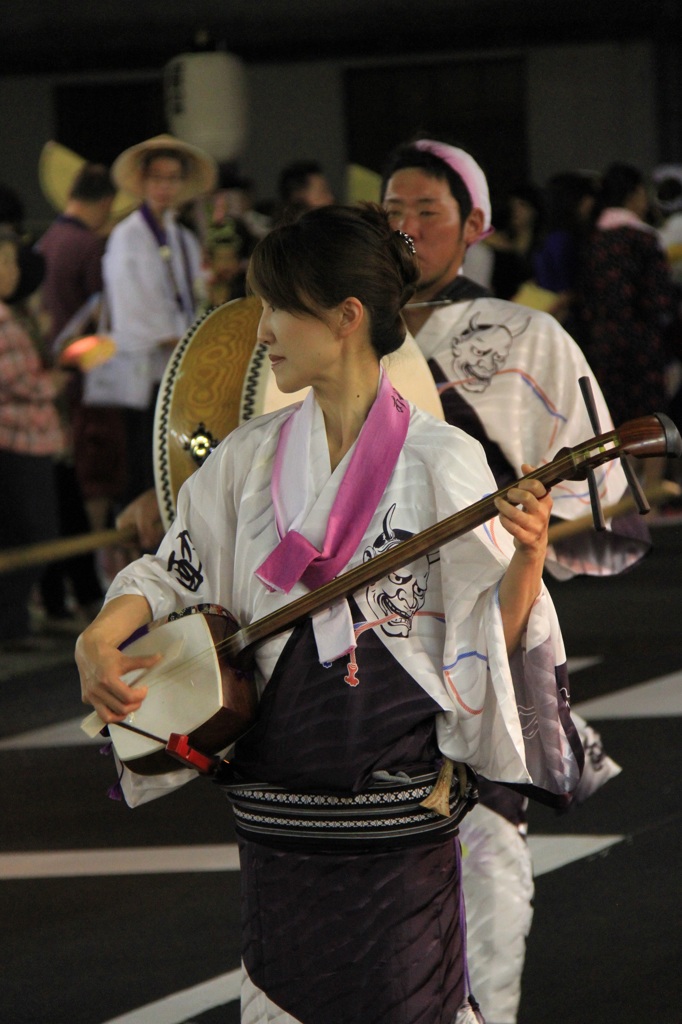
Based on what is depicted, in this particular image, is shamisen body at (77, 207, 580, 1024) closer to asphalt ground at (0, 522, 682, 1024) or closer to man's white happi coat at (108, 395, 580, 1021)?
man's white happi coat at (108, 395, 580, 1021)

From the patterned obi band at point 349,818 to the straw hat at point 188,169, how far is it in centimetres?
467

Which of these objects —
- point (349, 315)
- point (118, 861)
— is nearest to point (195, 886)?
point (118, 861)

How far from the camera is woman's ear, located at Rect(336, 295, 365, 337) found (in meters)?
2.24

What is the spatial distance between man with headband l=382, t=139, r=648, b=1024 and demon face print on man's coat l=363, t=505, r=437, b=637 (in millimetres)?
900

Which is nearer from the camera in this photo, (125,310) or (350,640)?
(350,640)

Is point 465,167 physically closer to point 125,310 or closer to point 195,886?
point 195,886

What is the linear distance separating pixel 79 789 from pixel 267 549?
109 inches

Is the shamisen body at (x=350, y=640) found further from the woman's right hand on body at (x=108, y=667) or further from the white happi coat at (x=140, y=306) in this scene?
the white happi coat at (x=140, y=306)

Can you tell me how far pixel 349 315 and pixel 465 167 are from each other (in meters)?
1.07

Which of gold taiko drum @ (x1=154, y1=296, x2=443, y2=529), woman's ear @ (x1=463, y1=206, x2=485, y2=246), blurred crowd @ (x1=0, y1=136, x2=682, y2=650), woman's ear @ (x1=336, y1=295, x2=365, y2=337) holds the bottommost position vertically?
blurred crowd @ (x1=0, y1=136, x2=682, y2=650)

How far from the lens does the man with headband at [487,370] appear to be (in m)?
3.05

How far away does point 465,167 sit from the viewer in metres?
3.23

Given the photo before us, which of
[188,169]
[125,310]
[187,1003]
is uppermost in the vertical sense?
[188,169]

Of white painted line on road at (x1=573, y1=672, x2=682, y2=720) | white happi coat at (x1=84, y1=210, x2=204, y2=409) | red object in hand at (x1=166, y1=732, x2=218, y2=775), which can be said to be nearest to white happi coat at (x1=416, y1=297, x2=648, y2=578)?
A: red object in hand at (x1=166, y1=732, x2=218, y2=775)
